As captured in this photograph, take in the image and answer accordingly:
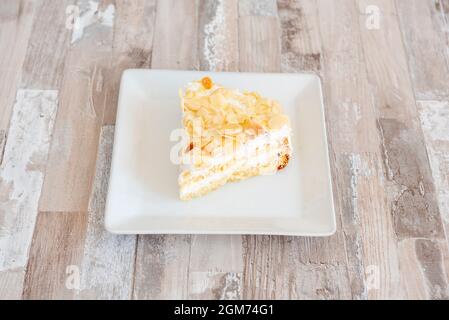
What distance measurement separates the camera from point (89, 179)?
1946 millimetres

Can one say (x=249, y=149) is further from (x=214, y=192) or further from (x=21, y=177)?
(x=21, y=177)

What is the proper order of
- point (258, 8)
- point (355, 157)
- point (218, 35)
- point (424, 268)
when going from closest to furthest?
point (424, 268), point (355, 157), point (218, 35), point (258, 8)

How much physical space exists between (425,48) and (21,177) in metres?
2.18

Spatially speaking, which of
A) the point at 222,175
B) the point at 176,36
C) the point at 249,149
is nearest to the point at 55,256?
the point at 222,175

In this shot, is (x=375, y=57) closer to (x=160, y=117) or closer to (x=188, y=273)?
(x=160, y=117)

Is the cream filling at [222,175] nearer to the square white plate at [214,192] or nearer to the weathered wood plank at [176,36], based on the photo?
the square white plate at [214,192]

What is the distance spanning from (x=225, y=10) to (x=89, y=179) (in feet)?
4.12

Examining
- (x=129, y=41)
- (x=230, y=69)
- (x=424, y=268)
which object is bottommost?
(x=424, y=268)

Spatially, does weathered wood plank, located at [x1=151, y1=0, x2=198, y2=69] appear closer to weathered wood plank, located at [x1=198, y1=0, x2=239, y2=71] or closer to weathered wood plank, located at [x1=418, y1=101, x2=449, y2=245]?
weathered wood plank, located at [x1=198, y1=0, x2=239, y2=71]

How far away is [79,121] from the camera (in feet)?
6.91

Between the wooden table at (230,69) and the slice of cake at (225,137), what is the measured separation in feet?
0.88

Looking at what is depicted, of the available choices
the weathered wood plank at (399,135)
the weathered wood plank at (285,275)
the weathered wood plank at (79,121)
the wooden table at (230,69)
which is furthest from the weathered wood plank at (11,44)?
the weathered wood plank at (399,135)
